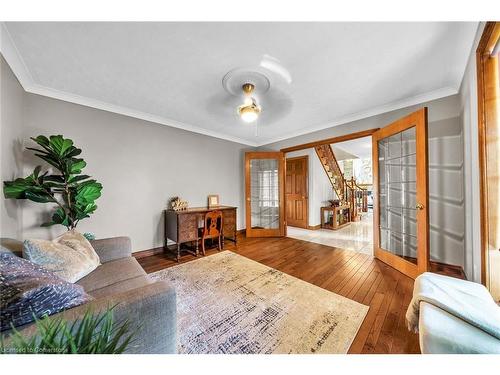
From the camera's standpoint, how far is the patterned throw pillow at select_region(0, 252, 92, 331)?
691mm

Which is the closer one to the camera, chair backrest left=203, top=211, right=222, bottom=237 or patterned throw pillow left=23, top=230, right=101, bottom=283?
patterned throw pillow left=23, top=230, right=101, bottom=283

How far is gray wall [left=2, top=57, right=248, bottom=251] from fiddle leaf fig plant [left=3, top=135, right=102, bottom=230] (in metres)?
0.23

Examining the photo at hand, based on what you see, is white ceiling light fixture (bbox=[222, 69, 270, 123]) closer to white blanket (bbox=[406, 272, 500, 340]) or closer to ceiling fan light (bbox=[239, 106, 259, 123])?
Result: ceiling fan light (bbox=[239, 106, 259, 123])

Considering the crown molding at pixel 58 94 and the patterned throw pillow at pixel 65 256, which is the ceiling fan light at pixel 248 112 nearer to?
the crown molding at pixel 58 94

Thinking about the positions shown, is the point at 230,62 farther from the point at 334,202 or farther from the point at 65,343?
the point at 334,202

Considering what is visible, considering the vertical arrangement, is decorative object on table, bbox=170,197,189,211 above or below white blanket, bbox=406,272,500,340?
above

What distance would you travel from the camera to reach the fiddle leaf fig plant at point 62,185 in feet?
6.23

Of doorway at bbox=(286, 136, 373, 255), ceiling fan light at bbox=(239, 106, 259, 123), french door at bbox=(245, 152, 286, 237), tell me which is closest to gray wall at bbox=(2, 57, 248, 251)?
french door at bbox=(245, 152, 286, 237)

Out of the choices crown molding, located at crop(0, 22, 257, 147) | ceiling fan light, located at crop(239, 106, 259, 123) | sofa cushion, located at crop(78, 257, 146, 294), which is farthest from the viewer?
ceiling fan light, located at crop(239, 106, 259, 123)

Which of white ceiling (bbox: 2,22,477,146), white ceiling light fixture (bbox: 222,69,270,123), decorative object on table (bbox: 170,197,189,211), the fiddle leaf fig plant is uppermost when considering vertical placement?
white ceiling (bbox: 2,22,477,146)

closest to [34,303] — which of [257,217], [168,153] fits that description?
[168,153]

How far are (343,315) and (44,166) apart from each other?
3783 millimetres

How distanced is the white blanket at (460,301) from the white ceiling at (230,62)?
1914mm

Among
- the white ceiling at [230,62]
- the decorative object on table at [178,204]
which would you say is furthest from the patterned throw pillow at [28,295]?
the decorative object on table at [178,204]
